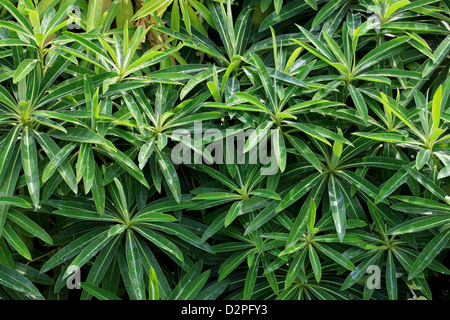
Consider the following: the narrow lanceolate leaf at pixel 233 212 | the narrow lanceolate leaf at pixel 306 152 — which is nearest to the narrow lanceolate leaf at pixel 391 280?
the narrow lanceolate leaf at pixel 306 152

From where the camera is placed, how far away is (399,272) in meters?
1.36

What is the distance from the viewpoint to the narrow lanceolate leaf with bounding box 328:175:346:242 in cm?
122

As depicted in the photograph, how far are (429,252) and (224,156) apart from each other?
0.60 metres

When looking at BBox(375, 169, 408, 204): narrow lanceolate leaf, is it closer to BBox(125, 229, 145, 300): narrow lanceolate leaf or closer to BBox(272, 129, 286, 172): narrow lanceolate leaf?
BBox(272, 129, 286, 172): narrow lanceolate leaf

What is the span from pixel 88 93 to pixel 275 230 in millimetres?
634

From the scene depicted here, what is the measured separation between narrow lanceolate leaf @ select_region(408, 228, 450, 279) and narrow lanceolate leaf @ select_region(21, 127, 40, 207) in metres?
0.99

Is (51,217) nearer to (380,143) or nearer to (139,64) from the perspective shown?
(139,64)

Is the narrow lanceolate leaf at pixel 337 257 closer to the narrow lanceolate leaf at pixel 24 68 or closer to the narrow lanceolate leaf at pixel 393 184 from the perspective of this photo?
the narrow lanceolate leaf at pixel 393 184

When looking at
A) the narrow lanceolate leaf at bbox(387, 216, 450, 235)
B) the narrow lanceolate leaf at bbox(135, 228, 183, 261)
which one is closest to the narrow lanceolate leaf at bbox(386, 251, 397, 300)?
the narrow lanceolate leaf at bbox(387, 216, 450, 235)

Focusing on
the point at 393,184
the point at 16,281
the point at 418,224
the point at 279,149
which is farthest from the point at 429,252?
the point at 16,281

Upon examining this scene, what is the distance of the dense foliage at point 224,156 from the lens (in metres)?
1.21

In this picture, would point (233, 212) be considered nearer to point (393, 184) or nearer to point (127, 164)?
point (127, 164)

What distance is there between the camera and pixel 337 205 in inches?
49.4

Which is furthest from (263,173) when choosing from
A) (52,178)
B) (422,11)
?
(422,11)
